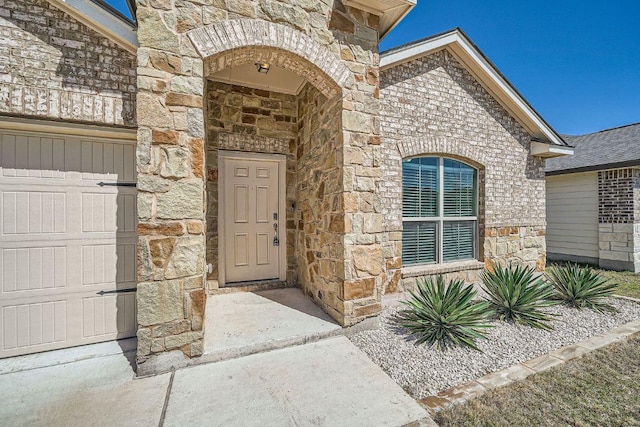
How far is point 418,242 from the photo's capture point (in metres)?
5.04

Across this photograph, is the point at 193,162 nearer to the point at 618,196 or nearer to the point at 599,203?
the point at 618,196

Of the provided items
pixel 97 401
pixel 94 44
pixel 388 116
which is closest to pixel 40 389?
pixel 97 401

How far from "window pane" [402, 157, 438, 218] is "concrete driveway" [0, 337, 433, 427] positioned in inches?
120

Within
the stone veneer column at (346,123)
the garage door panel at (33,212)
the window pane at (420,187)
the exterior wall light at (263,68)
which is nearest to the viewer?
the garage door panel at (33,212)

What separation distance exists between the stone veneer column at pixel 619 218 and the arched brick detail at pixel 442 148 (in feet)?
15.4

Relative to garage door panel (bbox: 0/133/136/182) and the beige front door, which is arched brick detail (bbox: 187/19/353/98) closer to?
garage door panel (bbox: 0/133/136/182)

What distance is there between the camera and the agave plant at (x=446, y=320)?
303 centimetres

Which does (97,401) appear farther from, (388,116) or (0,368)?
(388,116)

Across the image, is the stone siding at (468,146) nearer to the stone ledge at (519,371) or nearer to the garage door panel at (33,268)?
the stone ledge at (519,371)

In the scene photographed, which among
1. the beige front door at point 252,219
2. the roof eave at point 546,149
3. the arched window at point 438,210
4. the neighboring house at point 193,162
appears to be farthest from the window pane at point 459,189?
the beige front door at point 252,219

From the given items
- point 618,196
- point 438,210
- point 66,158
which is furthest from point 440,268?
point 618,196

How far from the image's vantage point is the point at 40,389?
2188mm

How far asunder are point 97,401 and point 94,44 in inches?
128

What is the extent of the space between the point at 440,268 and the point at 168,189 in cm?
468
